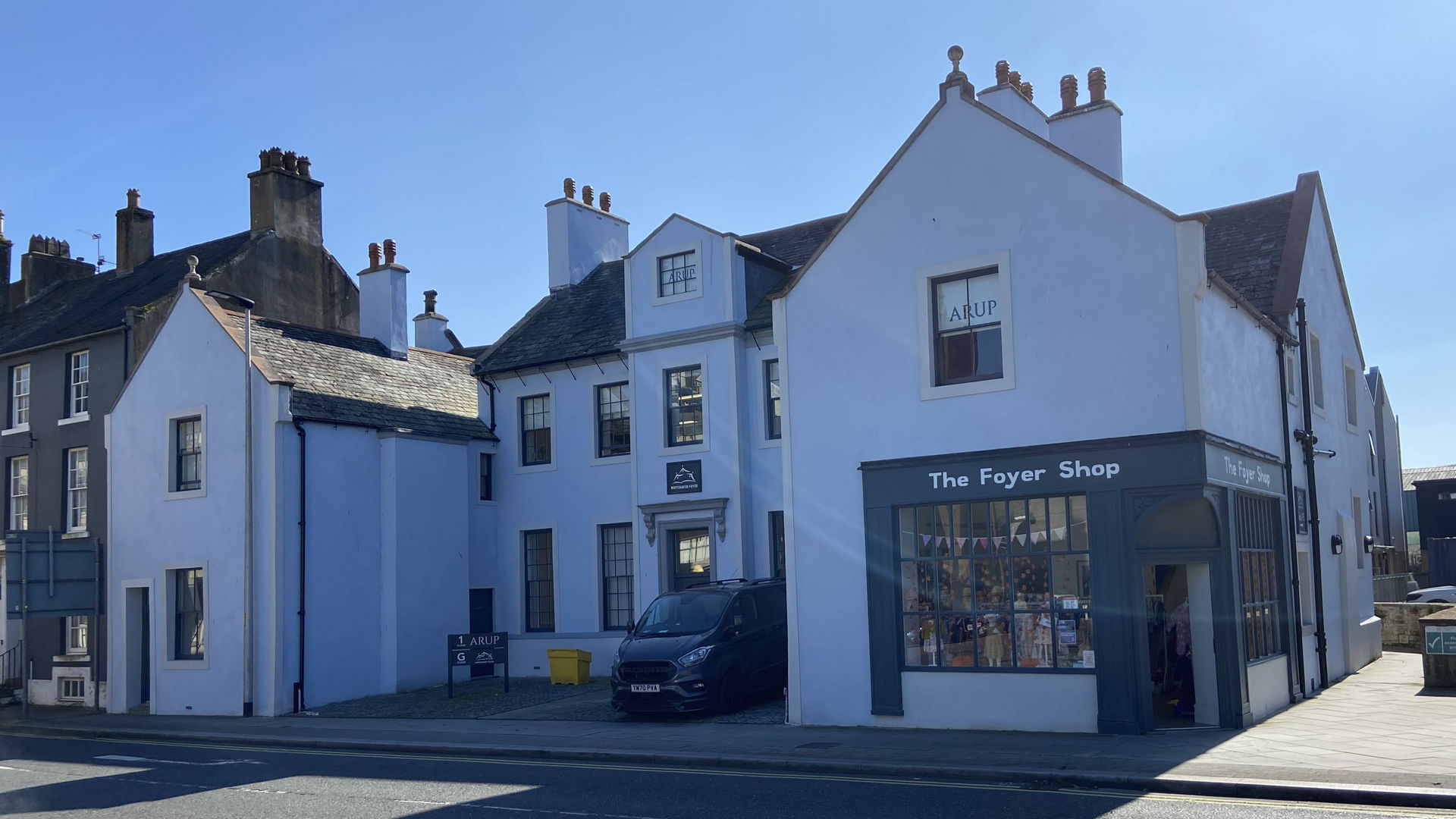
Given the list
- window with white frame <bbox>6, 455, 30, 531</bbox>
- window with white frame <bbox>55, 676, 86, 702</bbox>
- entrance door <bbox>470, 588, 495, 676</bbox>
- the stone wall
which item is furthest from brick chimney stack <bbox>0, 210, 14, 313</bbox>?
the stone wall

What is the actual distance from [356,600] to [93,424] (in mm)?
8741

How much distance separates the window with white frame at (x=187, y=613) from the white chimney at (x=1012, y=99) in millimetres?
17715

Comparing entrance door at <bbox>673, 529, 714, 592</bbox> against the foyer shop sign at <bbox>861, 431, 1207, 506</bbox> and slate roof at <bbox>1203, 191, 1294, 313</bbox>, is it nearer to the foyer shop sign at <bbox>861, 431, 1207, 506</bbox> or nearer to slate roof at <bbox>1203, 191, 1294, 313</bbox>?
the foyer shop sign at <bbox>861, 431, 1207, 506</bbox>

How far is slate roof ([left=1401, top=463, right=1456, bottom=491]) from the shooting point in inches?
2398

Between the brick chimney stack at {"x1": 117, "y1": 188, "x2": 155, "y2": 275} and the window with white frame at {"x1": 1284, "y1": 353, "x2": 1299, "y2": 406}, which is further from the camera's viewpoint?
the brick chimney stack at {"x1": 117, "y1": 188, "x2": 155, "y2": 275}

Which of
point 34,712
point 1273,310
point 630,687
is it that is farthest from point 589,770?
point 34,712

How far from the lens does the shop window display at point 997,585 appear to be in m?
15.1

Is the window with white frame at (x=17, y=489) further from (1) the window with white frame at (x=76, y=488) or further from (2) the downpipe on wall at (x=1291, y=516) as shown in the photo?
(2) the downpipe on wall at (x=1291, y=516)

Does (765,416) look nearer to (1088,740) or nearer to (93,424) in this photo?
(1088,740)

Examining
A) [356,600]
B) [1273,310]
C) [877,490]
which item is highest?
[1273,310]

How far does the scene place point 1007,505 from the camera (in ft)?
51.3

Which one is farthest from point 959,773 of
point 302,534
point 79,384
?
point 79,384

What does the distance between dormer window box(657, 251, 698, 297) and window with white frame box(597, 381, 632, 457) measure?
2523 millimetres

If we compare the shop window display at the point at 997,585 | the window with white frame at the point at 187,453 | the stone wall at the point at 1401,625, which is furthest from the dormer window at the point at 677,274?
the stone wall at the point at 1401,625
